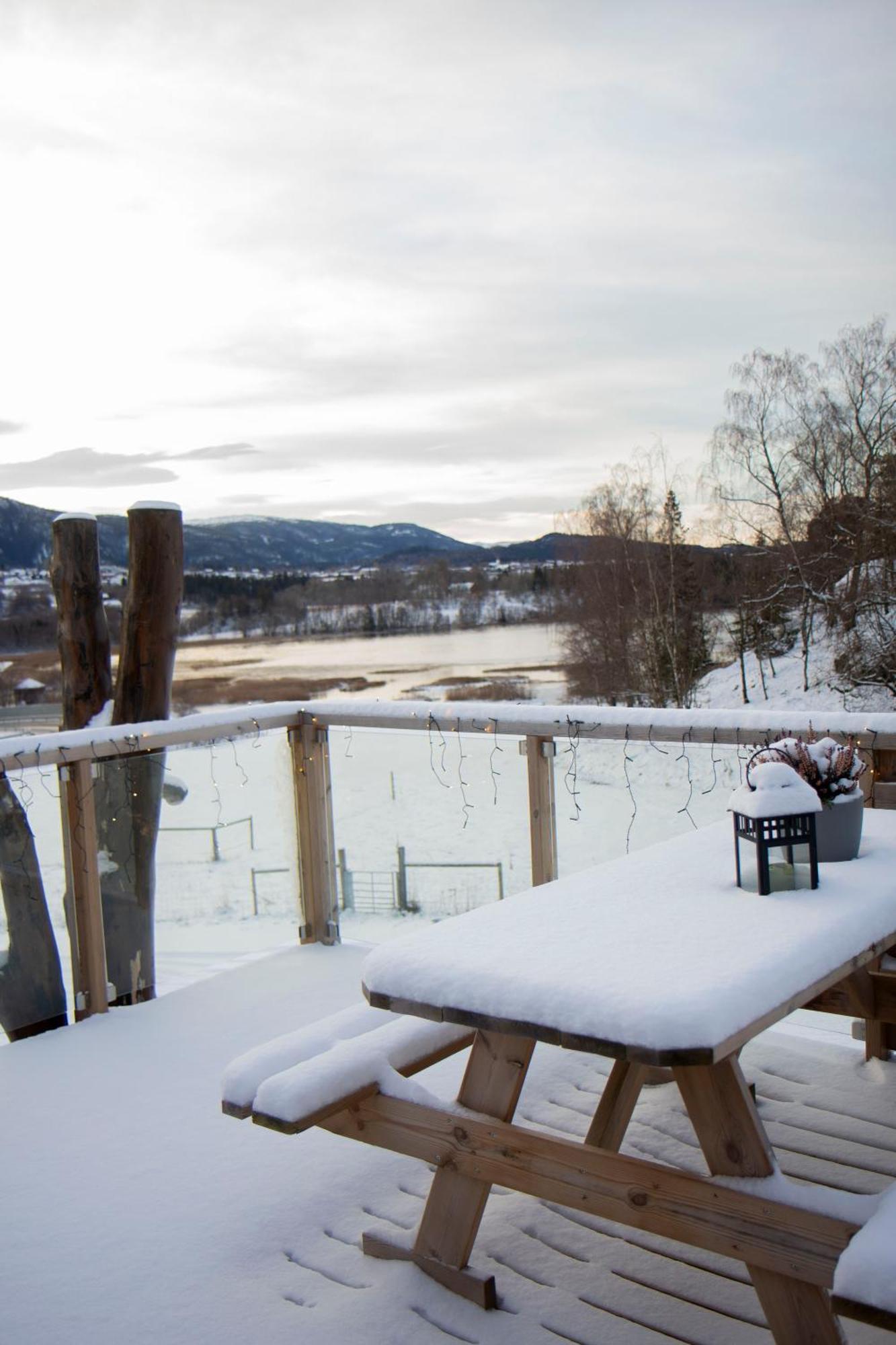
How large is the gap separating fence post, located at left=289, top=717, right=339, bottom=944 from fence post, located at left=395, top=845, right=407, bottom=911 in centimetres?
89

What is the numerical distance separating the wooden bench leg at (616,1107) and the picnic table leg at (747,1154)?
535 mm

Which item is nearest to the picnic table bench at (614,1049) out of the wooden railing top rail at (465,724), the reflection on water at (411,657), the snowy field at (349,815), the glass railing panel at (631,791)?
the wooden railing top rail at (465,724)

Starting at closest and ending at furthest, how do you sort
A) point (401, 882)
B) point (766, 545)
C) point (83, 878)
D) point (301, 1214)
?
point (301, 1214) < point (83, 878) < point (401, 882) < point (766, 545)

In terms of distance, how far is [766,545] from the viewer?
20500 mm

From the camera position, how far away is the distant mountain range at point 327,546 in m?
23.3

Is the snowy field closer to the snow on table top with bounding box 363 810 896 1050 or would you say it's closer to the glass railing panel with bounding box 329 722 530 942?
the glass railing panel with bounding box 329 722 530 942

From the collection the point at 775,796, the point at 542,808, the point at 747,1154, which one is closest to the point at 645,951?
the point at 747,1154

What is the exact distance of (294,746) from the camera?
426cm

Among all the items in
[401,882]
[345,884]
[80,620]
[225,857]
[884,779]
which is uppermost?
[80,620]

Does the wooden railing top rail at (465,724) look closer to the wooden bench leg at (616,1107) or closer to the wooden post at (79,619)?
the wooden bench leg at (616,1107)

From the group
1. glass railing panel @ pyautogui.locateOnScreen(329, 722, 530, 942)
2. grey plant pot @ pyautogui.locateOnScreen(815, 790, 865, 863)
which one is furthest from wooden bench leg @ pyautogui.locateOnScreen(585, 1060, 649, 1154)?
glass railing panel @ pyautogui.locateOnScreen(329, 722, 530, 942)

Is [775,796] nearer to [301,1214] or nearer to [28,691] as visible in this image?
[301,1214]

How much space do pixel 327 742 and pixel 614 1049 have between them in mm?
2886

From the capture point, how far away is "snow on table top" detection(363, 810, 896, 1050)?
1493mm
